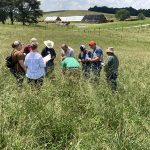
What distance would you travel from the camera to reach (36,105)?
9164mm

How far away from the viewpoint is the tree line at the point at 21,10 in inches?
4230

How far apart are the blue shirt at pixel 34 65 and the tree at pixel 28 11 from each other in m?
94.5

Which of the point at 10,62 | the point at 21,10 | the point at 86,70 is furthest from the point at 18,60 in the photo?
the point at 21,10

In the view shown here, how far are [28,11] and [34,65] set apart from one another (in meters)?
97.7

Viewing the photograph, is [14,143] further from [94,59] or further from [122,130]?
[94,59]

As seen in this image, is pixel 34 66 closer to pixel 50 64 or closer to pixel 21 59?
pixel 21 59

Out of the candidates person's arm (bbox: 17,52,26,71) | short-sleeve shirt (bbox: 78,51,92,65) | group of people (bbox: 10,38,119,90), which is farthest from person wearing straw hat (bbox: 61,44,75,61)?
person's arm (bbox: 17,52,26,71)

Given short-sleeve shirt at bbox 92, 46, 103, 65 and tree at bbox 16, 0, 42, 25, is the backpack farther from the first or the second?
tree at bbox 16, 0, 42, 25

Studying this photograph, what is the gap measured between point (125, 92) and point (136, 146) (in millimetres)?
3681

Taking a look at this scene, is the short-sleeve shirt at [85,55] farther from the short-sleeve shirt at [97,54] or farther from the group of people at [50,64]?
the short-sleeve shirt at [97,54]

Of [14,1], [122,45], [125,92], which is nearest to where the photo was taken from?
[125,92]

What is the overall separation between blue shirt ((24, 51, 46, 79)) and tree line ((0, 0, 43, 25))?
9379 centimetres

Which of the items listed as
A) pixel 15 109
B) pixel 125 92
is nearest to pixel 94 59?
pixel 125 92

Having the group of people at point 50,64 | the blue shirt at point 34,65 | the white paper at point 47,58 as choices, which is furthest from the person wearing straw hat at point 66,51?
the blue shirt at point 34,65
